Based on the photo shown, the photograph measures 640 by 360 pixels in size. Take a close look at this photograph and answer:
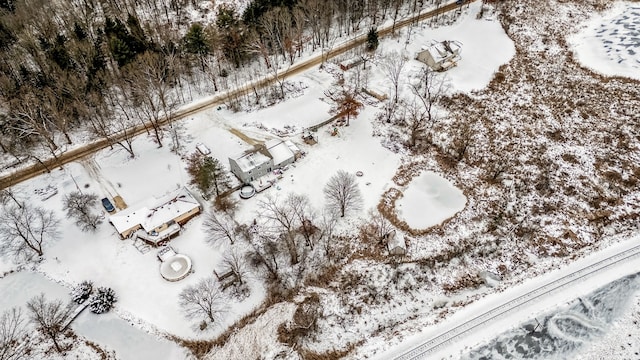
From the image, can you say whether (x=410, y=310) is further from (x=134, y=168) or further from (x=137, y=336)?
(x=134, y=168)

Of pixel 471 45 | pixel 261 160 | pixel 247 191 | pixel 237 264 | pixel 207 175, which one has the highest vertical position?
pixel 471 45

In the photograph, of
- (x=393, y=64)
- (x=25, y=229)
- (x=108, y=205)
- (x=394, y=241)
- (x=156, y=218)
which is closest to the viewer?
(x=394, y=241)

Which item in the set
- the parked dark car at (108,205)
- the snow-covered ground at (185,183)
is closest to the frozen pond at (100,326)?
the snow-covered ground at (185,183)

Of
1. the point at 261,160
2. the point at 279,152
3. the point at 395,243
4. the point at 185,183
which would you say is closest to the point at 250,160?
the point at 261,160

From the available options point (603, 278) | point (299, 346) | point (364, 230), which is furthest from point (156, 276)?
point (603, 278)

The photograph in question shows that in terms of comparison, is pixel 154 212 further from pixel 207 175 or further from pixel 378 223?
pixel 378 223

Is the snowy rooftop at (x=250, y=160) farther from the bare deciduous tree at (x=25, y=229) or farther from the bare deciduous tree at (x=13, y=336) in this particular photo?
the bare deciduous tree at (x=13, y=336)

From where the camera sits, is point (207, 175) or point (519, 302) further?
point (207, 175)
